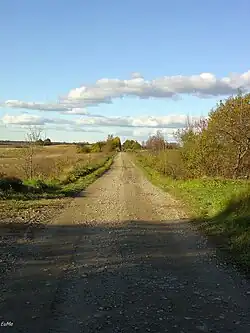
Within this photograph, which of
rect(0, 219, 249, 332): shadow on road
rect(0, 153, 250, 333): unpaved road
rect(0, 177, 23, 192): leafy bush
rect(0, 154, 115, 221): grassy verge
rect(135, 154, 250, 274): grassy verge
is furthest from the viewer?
rect(0, 177, 23, 192): leafy bush

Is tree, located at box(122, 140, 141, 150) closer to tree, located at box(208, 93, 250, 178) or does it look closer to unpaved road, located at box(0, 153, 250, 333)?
tree, located at box(208, 93, 250, 178)

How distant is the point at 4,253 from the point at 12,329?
14.1ft

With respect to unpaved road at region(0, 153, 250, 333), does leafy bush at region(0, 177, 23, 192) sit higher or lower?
higher

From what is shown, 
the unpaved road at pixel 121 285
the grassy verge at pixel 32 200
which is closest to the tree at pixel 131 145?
the grassy verge at pixel 32 200

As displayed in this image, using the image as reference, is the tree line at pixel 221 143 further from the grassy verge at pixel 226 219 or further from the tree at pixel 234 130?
the grassy verge at pixel 226 219

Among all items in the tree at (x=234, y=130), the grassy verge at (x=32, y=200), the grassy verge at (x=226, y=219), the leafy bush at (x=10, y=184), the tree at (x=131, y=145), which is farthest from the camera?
the tree at (x=131, y=145)

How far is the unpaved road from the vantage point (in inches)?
219

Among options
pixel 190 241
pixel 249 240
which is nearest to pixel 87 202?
pixel 190 241

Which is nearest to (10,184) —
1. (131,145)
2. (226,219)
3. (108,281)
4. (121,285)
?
(226,219)

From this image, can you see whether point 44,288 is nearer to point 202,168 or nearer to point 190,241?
point 190,241

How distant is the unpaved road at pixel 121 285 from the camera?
5.57 m

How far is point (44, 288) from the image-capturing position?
6.89m

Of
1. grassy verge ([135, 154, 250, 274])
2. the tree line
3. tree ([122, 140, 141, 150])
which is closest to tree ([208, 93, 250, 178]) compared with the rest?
the tree line

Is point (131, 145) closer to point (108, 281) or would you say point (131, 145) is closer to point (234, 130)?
point (234, 130)
